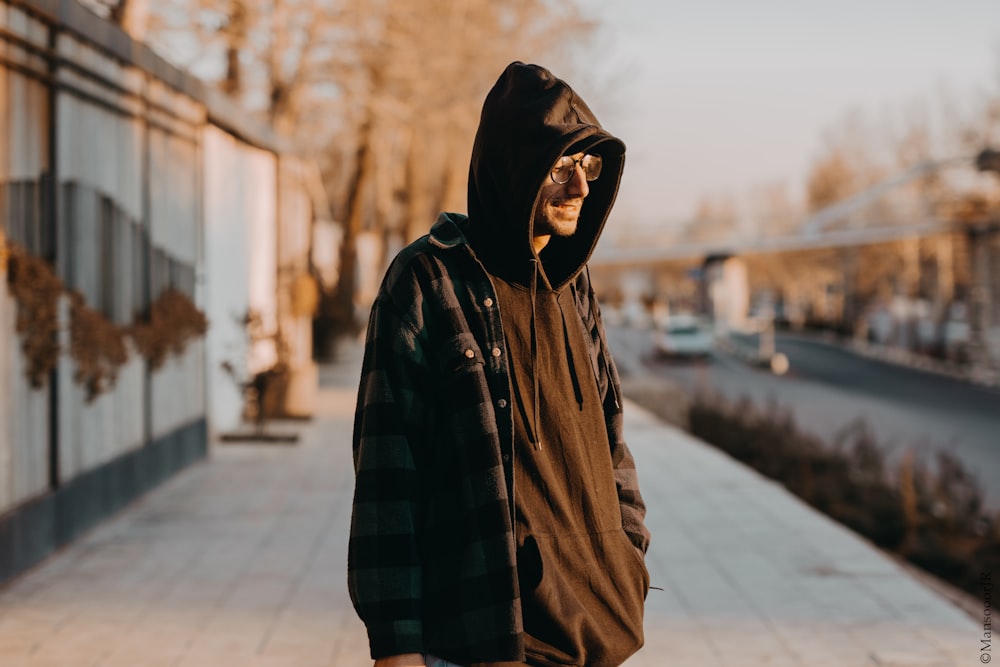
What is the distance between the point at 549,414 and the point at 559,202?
1.39 ft

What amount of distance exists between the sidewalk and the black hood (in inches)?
124

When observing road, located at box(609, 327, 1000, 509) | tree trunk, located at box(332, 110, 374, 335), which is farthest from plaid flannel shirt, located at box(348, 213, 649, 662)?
tree trunk, located at box(332, 110, 374, 335)

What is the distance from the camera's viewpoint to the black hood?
242cm

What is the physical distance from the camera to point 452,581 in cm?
236

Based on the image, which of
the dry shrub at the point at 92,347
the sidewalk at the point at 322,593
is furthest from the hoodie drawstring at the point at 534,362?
the dry shrub at the point at 92,347

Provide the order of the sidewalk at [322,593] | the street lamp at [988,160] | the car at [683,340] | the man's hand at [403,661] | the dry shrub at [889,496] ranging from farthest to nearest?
the car at [683,340]
the street lamp at [988,160]
the dry shrub at [889,496]
the sidewalk at [322,593]
the man's hand at [403,661]

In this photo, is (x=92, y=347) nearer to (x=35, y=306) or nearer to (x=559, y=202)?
(x=35, y=306)

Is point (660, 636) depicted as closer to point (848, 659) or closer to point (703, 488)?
point (848, 659)

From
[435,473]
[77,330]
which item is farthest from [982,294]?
[435,473]

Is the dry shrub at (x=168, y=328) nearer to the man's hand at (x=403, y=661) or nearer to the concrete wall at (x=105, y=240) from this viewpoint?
the concrete wall at (x=105, y=240)

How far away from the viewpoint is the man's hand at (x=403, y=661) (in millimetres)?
2275

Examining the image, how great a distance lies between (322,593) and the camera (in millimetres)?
6520

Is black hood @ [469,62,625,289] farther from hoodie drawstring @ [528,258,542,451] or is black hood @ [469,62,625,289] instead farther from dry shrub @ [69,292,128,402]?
dry shrub @ [69,292,128,402]

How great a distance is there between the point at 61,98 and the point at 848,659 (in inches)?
216
